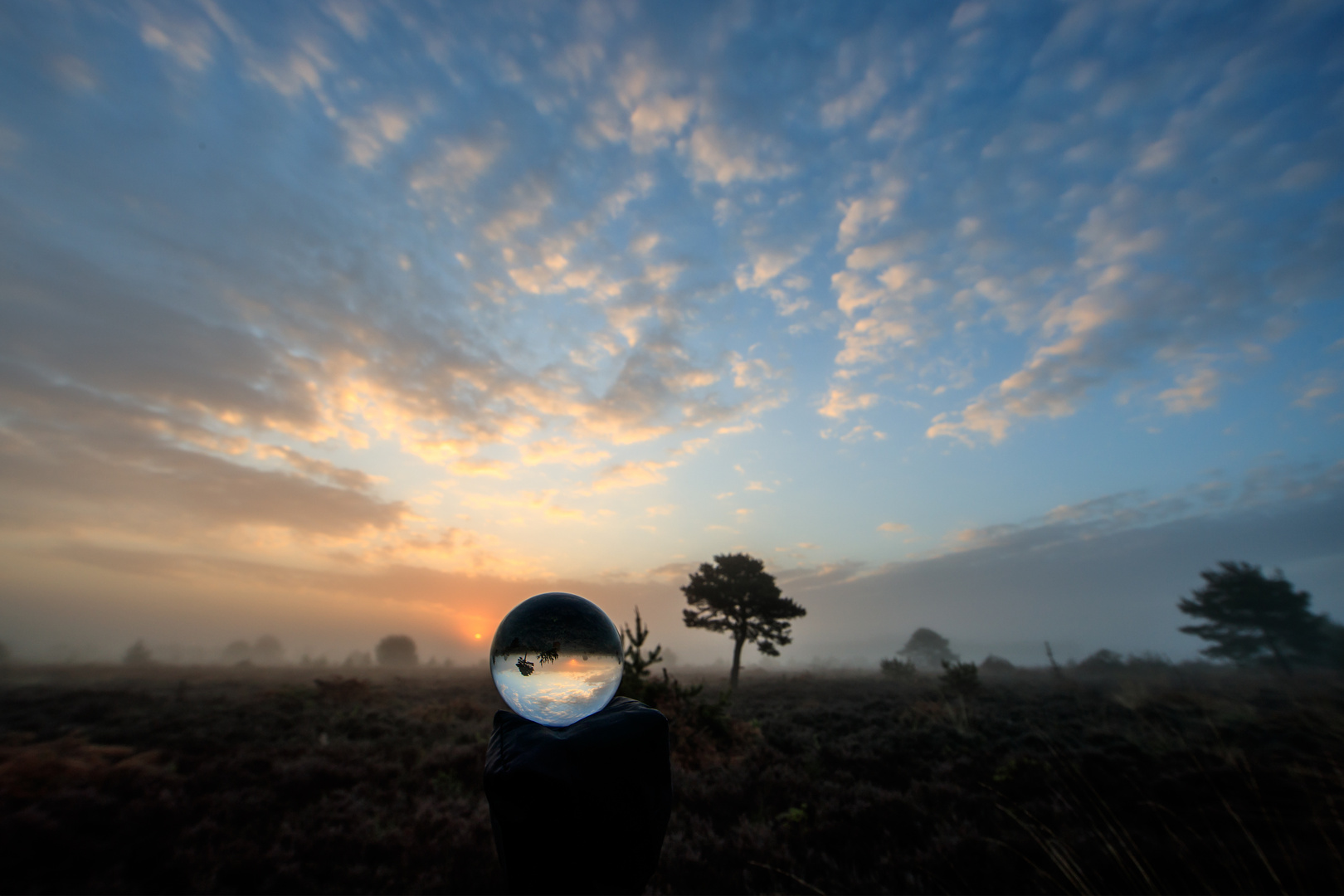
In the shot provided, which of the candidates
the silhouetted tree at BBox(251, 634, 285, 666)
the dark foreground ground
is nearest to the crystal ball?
the dark foreground ground

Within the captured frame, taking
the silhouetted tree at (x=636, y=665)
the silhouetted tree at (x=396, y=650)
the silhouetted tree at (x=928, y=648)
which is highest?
the silhouetted tree at (x=636, y=665)

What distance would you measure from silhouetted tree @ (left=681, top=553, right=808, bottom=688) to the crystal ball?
81.8 ft

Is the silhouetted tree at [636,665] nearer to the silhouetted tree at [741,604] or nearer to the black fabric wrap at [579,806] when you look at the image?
the black fabric wrap at [579,806]

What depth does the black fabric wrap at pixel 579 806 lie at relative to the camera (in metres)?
1.79

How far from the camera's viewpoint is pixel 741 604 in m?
26.1

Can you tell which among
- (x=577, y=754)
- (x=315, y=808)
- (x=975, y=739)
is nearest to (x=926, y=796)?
(x=975, y=739)

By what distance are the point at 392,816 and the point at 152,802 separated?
3.82m

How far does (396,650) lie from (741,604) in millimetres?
78266

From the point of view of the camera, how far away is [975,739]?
40.3 ft

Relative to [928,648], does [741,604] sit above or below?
above

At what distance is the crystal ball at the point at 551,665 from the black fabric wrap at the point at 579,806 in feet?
0.98

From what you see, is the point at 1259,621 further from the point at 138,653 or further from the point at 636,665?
the point at 138,653

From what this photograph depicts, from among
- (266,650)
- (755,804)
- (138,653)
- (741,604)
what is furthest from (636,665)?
(266,650)

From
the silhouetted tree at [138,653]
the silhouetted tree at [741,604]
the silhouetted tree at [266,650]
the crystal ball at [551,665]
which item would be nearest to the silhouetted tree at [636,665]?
the crystal ball at [551,665]
